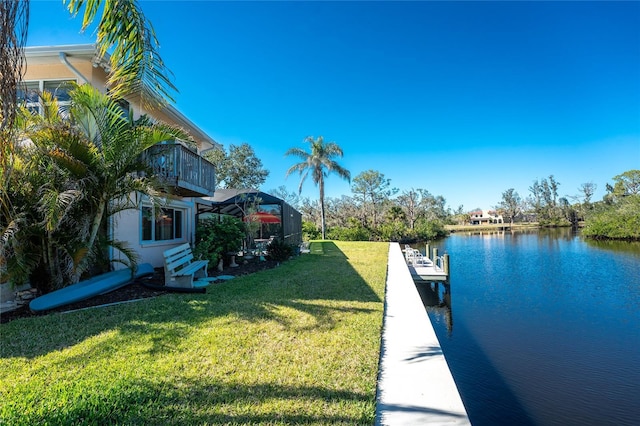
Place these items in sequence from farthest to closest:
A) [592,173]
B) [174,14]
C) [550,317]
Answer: [592,173] < [550,317] < [174,14]

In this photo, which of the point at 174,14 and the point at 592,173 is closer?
the point at 174,14

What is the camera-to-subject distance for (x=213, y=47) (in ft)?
36.0

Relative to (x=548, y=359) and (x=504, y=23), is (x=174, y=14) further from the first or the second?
(x=504, y=23)

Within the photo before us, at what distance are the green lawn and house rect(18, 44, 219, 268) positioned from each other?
2872mm

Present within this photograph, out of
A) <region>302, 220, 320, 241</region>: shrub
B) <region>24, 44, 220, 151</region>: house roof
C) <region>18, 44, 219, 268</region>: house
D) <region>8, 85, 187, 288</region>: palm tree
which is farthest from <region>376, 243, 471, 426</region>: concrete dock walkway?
<region>302, 220, 320, 241</region>: shrub

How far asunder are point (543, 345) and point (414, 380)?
6.23 m

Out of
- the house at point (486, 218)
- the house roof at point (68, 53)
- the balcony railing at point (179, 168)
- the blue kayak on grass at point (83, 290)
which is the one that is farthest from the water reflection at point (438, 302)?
the house at point (486, 218)

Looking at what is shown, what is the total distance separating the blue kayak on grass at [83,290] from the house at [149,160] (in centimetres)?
92

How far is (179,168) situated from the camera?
8539 millimetres

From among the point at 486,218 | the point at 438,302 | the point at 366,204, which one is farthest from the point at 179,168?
the point at 486,218

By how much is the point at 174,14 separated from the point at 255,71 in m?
7.55

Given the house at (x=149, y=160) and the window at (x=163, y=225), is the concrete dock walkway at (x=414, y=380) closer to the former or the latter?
the house at (x=149, y=160)

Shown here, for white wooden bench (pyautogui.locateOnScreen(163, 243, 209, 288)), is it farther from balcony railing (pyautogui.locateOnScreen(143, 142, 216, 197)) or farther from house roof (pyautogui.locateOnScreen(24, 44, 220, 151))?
house roof (pyautogui.locateOnScreen(24, 44, 220, 151))

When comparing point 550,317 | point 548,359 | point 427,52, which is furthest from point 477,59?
point 548,359
